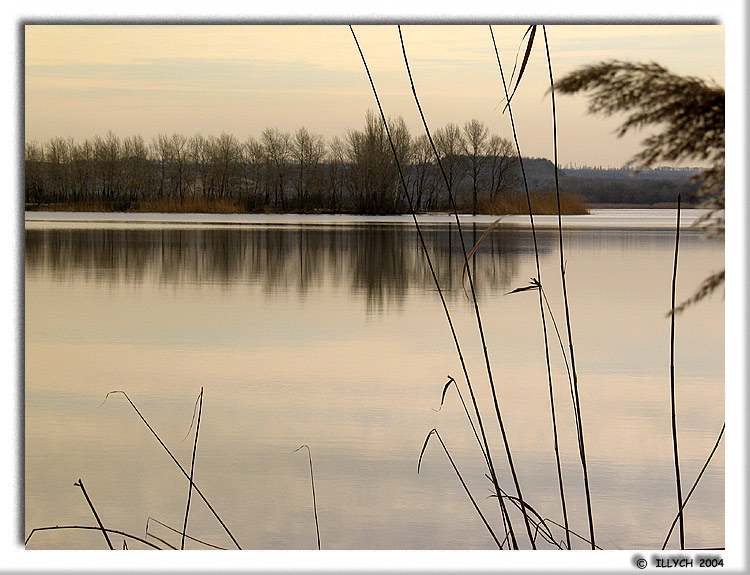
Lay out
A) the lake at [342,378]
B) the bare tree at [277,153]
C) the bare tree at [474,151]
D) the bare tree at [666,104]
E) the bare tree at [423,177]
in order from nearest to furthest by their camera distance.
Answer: the bare tree at [666,104] < the lake at [342,378] < the bare tree at [423,177] < the bare tree at [474,151] < the bare tree at [277,153]

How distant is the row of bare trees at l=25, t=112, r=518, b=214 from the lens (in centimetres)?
247

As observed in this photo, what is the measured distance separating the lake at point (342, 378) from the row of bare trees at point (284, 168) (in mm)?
83

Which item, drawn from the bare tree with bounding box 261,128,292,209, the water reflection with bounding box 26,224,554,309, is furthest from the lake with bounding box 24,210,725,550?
the bare tree with bounding box 261,128,292,209

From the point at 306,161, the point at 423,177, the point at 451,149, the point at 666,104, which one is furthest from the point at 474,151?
the point at 666,104

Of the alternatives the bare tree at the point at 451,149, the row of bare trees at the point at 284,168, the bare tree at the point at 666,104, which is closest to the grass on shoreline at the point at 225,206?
the row of bare trees at the point at 284,168

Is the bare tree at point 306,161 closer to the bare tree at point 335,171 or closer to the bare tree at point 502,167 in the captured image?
the bare tree at point 335,171

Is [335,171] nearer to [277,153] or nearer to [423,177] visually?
[277,153]

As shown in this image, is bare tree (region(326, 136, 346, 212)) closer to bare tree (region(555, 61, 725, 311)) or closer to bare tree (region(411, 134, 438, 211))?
bare tree (region(411, 134, 438, 211))

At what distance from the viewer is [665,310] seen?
9.00 feet

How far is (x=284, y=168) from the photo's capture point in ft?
8.41

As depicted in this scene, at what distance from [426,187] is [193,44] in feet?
2.37

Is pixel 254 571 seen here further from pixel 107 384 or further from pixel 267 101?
pixel 267 101

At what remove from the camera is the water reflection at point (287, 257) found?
8.42ft

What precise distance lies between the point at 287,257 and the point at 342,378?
0.49 meters
